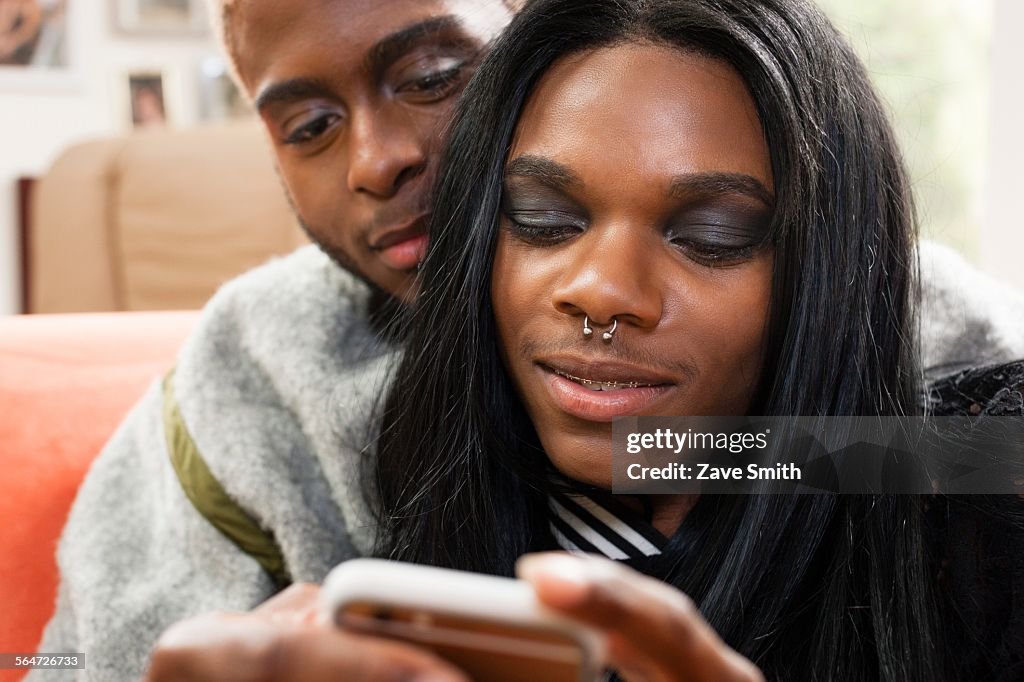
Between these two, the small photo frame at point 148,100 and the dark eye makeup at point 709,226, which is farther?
the small photo frame at point 148,100

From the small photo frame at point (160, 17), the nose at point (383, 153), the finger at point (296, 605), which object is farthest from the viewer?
the small photo frame at point (160, 17)

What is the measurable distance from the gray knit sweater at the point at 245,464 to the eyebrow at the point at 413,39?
0.24 m

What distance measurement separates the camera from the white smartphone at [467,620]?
38 cm

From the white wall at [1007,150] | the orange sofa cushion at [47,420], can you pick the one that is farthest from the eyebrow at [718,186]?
the white wall at [1007,150]

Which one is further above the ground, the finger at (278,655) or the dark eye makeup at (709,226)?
the dark eye makeup at (709,226)

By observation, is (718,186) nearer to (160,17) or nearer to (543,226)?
(543,226)

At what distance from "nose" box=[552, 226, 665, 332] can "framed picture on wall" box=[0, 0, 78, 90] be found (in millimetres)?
2093

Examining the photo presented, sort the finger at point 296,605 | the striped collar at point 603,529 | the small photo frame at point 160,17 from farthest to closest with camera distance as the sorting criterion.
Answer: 1. the small photo frame at point 160,17
2. the striped collar at point 603,529
3. the finger at point 296,605

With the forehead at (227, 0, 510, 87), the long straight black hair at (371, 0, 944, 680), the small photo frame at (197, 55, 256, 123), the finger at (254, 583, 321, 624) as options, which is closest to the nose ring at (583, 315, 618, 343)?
the long straight black hair at (371, 0, 944, 680)

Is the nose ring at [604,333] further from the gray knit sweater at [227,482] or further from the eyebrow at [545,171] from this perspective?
the gray knit sweater at [227,482]

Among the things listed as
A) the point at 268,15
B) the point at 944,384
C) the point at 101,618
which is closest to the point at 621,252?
the point at 944,384

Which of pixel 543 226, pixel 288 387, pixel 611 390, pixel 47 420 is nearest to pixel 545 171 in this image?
pixel 543 226

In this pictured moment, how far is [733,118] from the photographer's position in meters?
0.71

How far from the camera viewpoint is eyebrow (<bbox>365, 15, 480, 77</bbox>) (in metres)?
0.93
